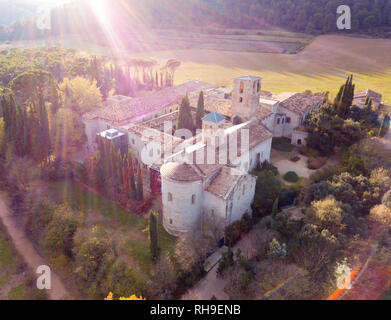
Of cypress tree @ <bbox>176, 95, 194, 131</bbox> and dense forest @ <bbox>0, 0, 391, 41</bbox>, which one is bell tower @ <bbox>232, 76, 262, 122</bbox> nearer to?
cypress tree @ <bbox>176, 95, 194, 131</bbox>

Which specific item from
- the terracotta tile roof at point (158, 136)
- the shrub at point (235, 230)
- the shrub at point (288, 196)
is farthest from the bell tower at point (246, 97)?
the shrub at point (235, 230)

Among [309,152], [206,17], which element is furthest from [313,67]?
[206,17]

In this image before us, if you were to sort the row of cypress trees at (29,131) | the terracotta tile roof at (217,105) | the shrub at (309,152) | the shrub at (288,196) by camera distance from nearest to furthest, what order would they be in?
the shrub at (288,196) < the row of cypress trees at (29,131) < the shrub at (309,152) < the terracotta tile roof at (217,105)

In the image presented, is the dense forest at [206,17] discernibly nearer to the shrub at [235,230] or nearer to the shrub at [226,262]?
the shrub at [235,230]

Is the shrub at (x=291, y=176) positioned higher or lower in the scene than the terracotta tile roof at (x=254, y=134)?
lower

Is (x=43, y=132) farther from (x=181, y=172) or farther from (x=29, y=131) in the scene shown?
(x=181, y=172)

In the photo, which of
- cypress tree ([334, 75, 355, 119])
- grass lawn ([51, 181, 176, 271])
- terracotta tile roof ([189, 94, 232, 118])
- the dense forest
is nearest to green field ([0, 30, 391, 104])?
the dense forest
